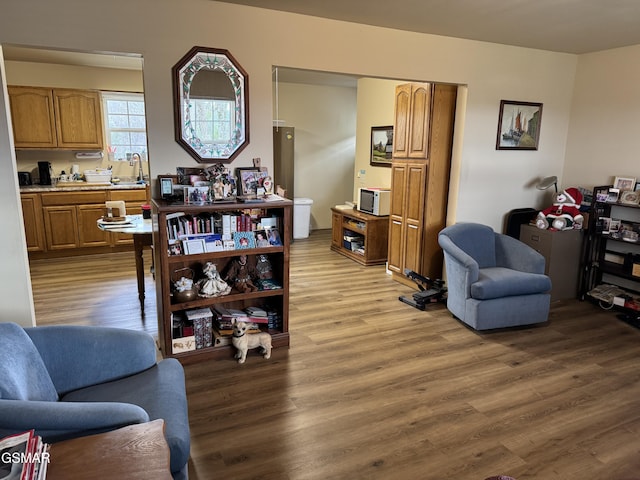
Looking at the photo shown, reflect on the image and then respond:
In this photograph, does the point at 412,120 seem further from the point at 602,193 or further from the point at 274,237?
the point at 274,237

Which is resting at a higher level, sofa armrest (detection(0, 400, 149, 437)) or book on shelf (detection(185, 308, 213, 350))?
sofa armrest (detection(0, 400, 149, 437))

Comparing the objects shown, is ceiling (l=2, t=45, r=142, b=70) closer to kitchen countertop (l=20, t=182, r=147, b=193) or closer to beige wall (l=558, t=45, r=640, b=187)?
kitchen countertop (l=20, t=182, r=147, b=193)

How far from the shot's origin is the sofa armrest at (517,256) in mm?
4016

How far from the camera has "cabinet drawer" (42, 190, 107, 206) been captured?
228 inches

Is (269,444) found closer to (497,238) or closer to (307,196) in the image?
(497,238)

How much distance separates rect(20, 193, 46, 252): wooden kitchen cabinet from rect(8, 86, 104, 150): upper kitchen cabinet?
0.83 metres

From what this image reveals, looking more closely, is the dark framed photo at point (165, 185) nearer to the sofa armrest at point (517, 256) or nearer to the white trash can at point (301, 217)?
the sofa armrest at point (517, 256)

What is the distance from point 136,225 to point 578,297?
4.62 meters

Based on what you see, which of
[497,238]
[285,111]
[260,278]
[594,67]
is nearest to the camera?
[260,278]

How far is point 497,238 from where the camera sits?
172 inches

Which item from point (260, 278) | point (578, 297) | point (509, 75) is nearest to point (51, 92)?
point (260, 278)

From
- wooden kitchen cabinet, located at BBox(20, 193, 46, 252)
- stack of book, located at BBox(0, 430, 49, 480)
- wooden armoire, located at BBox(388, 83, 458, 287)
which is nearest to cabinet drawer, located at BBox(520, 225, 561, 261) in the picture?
wooden armoire, located at BBox(388, 83, 458, 287)

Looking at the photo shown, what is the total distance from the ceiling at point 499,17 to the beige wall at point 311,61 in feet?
0.48

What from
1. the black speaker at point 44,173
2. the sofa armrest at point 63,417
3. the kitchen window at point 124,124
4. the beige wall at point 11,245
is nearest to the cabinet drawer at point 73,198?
the black speaker at point 44,173
